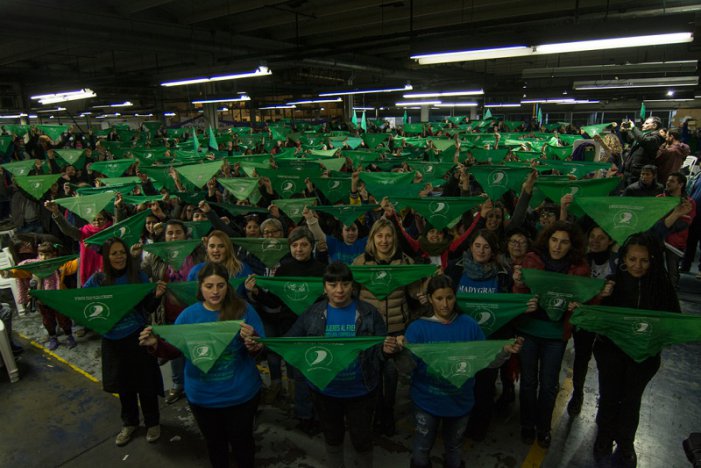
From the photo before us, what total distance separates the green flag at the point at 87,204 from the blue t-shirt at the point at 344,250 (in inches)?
137

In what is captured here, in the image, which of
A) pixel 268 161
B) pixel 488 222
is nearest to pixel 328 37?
pixel 268 161

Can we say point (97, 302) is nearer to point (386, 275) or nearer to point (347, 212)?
point (386, 275)

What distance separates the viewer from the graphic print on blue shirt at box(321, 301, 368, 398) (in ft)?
10.1

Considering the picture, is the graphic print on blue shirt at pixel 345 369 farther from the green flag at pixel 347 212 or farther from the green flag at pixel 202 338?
the green flag at pixel 347 212

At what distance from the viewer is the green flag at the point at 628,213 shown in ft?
12.5

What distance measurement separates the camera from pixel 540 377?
3.72 metres

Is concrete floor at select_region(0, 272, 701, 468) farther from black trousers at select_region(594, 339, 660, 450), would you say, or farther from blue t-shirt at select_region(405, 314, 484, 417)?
blue t-shirt at select_region(405, 314, 484, 417)

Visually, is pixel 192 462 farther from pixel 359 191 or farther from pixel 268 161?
pixel 268 161

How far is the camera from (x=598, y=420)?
3734 millimetres

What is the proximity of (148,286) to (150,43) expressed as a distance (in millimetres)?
9950

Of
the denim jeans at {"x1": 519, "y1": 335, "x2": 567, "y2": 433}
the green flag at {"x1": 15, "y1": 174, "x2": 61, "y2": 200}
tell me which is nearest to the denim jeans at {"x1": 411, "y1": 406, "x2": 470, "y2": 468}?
the denim jeans at {"x1": 519, "y1": 335, "x2": 567, "y2": 433}

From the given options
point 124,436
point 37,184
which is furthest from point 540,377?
Answer: point 37,184

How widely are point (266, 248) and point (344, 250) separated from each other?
0.89 m

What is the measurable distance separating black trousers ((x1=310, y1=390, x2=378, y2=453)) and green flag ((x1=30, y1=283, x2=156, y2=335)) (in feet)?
5.45
